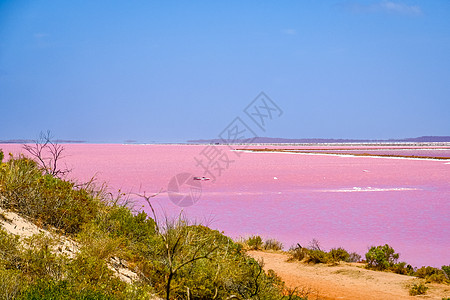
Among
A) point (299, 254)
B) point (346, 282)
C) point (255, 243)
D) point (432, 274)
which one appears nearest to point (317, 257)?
point (299, 254)

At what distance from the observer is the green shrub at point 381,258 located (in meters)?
11.7

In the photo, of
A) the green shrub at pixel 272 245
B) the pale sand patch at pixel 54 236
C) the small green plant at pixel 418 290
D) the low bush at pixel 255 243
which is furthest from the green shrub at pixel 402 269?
the pale sand patch at pixel 54 236

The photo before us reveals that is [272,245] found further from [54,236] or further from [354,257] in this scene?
[54,236]

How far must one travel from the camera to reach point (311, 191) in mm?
27641

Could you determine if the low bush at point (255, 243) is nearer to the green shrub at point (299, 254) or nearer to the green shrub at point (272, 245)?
the green shrub at point (272, 245)

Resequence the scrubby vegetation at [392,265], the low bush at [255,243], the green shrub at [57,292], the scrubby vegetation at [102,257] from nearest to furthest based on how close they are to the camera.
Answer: the green shrub at [57,292] < the scrubby vegetation at [102,257] < the scrubby vegetation at [392,265] < the low bush at [255,243]

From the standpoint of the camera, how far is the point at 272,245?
47.5 ft

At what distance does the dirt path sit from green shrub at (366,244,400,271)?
35cm

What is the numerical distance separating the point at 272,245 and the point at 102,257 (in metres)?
8.67

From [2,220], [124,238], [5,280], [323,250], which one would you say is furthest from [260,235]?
[5,280]

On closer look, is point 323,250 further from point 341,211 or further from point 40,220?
point 40,220

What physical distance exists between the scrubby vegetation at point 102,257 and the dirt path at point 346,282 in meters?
1.67

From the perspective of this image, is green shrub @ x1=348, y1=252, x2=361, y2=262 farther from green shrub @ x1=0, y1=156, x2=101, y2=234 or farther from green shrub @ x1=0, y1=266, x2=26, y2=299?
green shrub @ x1=0, y1=266, x2=26, y2=299

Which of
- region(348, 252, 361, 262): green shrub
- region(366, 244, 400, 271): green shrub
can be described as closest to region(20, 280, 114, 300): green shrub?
region(366, 244, 400, 271): green shrub
